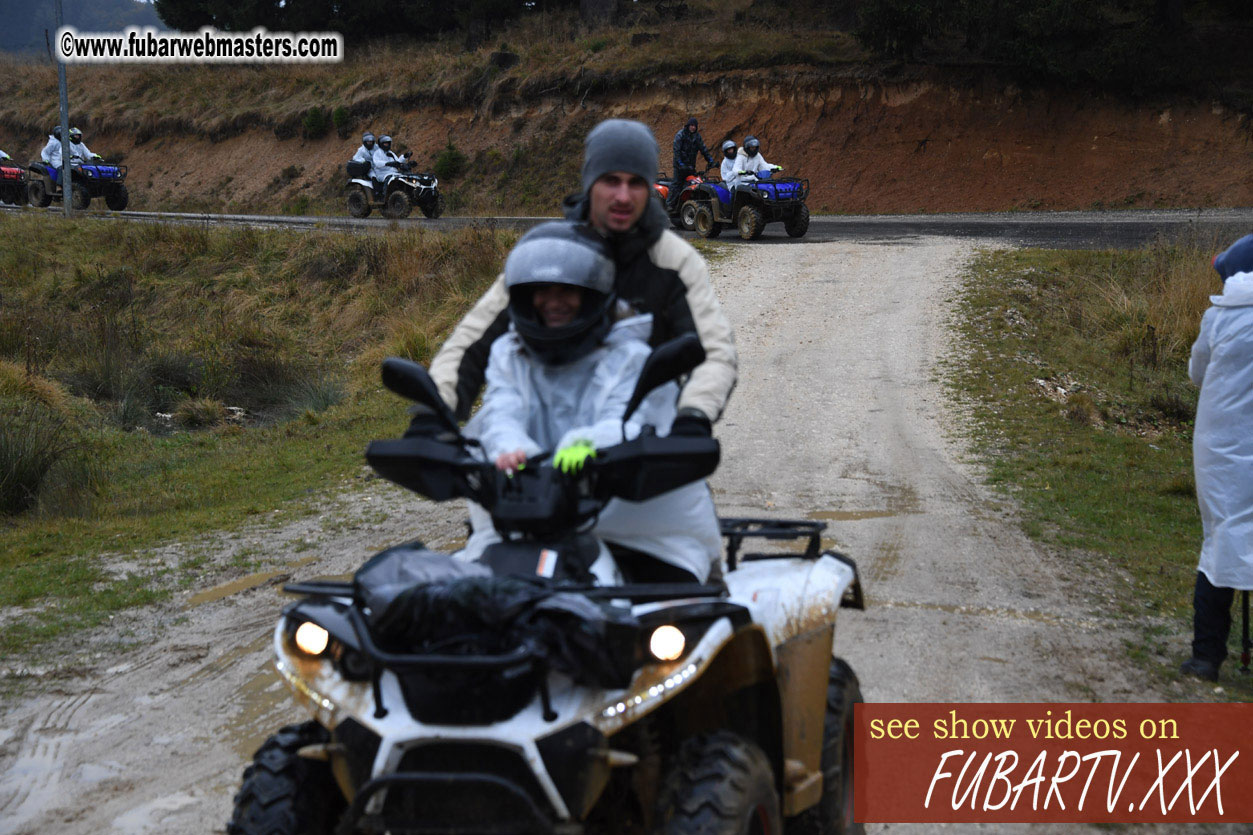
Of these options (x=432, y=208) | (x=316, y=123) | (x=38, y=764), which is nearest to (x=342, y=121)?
(x=316, y=123)

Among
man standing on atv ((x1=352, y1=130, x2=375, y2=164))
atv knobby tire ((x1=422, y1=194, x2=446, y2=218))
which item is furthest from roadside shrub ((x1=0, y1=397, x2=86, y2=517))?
man standing on atv ((x1=352, y1=130, x2=375, y2=164))

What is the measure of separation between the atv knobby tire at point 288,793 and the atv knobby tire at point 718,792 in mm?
793

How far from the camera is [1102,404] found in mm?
11992

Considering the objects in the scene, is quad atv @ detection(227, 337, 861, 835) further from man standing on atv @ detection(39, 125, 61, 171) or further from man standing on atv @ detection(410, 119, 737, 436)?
man standing on atv @ detection(39, 125, 61, 171)

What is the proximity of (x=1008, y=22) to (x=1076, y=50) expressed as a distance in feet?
7.23

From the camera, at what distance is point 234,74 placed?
52594 mm

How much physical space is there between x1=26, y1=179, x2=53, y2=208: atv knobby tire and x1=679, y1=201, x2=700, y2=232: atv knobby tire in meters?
18.8

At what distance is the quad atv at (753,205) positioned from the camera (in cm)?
2189

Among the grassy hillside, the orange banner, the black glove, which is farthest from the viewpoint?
the grassy hillside

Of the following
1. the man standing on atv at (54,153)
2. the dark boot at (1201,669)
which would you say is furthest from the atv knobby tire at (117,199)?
the dark boot at (1201,669)

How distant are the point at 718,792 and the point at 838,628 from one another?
129 inches

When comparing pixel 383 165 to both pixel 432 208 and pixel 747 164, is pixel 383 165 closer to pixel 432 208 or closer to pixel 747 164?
pixel 432 208

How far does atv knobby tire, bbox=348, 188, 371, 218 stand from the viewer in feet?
96.1

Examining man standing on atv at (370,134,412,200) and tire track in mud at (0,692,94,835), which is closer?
tire track in mud at (0,692,94,835)
